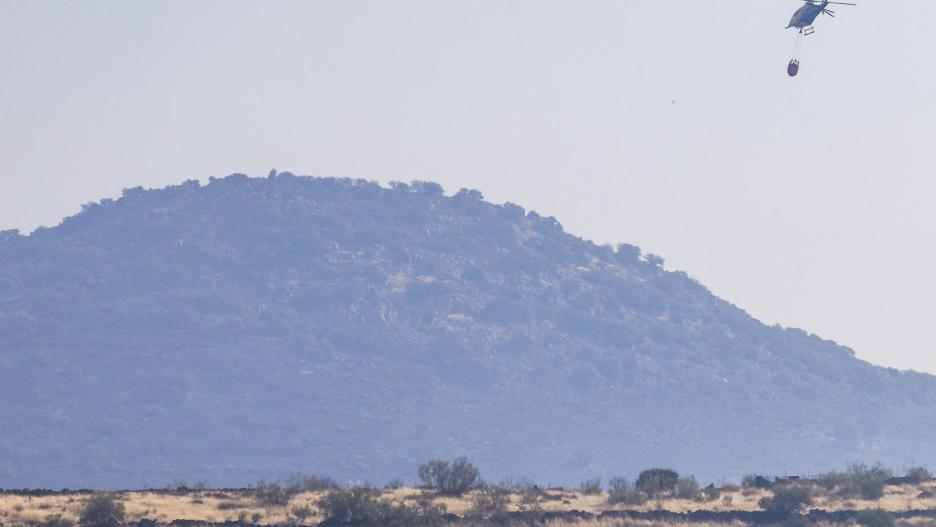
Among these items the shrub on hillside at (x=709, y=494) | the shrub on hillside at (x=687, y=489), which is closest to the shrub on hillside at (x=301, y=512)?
the shrub on hillside at (x=687, y=489)

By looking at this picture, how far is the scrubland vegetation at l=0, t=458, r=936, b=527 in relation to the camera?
214ft

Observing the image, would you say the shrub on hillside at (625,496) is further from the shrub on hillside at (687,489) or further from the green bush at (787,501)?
the green bush at (787,501)

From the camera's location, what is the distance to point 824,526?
6788 cm

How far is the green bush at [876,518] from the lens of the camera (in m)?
67.4

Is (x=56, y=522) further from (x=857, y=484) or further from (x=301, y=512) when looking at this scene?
(x=857, y=484)

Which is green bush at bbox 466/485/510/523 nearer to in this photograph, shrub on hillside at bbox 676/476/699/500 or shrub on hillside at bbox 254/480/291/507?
shrub on hillside at bbox 254/480/291/507

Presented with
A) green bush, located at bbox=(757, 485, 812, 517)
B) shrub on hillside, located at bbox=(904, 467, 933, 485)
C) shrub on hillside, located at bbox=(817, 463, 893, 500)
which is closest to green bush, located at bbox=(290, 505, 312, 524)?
green bush, located at bbox=(757, 485, 812, 517)

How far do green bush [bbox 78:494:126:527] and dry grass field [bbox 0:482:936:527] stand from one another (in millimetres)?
430

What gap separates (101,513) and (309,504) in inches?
377

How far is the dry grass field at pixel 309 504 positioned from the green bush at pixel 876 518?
916 millimetres

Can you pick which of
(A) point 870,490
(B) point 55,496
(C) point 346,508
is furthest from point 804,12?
(B) point 55,496

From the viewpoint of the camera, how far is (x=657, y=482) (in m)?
78.4

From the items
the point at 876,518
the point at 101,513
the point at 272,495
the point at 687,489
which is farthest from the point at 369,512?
the point at 876,518

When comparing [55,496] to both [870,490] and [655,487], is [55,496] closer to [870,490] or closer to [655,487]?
[655,487]
